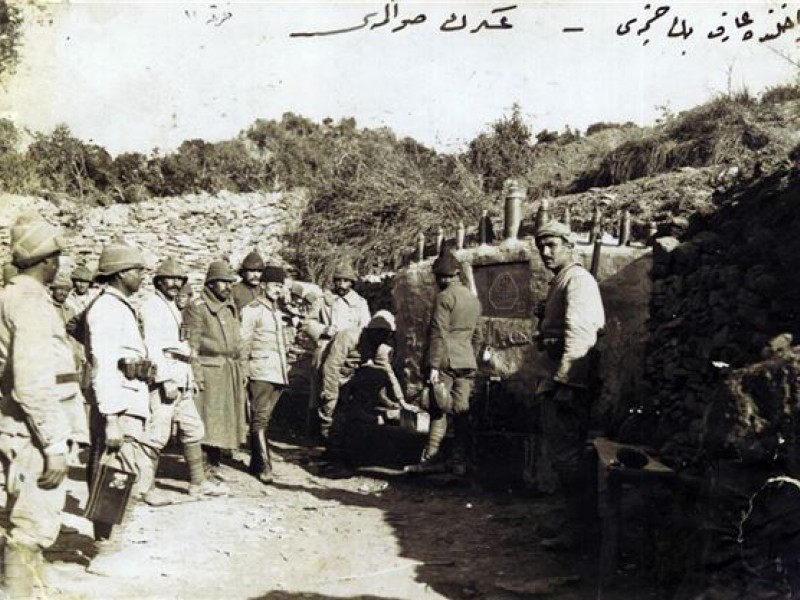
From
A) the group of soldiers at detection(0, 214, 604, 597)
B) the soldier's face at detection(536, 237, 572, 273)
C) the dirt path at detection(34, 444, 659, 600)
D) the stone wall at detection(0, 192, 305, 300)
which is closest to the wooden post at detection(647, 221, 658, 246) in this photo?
the group of soldiers at detection(0, 214, 604, 597)

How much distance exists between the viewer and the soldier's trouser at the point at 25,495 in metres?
3.45

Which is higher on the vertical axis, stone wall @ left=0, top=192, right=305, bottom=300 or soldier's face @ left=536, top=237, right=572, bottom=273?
stone wall @ left=0, top=192, right=305, bottom=300

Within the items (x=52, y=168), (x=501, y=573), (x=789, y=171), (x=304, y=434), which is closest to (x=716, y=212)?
(x=789, y=171)

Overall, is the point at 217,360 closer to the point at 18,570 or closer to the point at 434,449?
the point at 434,449

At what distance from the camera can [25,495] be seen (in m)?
3.46

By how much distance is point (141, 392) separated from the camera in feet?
15.9

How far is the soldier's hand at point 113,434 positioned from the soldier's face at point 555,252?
9.86 ft

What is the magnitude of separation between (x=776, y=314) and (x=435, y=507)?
328 cm

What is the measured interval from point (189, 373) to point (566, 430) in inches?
131

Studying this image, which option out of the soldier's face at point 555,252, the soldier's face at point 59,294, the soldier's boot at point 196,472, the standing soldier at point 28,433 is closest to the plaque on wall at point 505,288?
the soldier's face at point 555,252

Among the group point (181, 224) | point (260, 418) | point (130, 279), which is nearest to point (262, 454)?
point (260, 418)

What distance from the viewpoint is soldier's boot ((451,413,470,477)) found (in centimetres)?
695

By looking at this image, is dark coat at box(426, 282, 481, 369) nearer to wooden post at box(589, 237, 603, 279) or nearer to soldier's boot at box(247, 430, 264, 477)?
wooden post at box(589, 237, 603, 279)

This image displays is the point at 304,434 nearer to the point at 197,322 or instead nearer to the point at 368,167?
the point at 197,322
